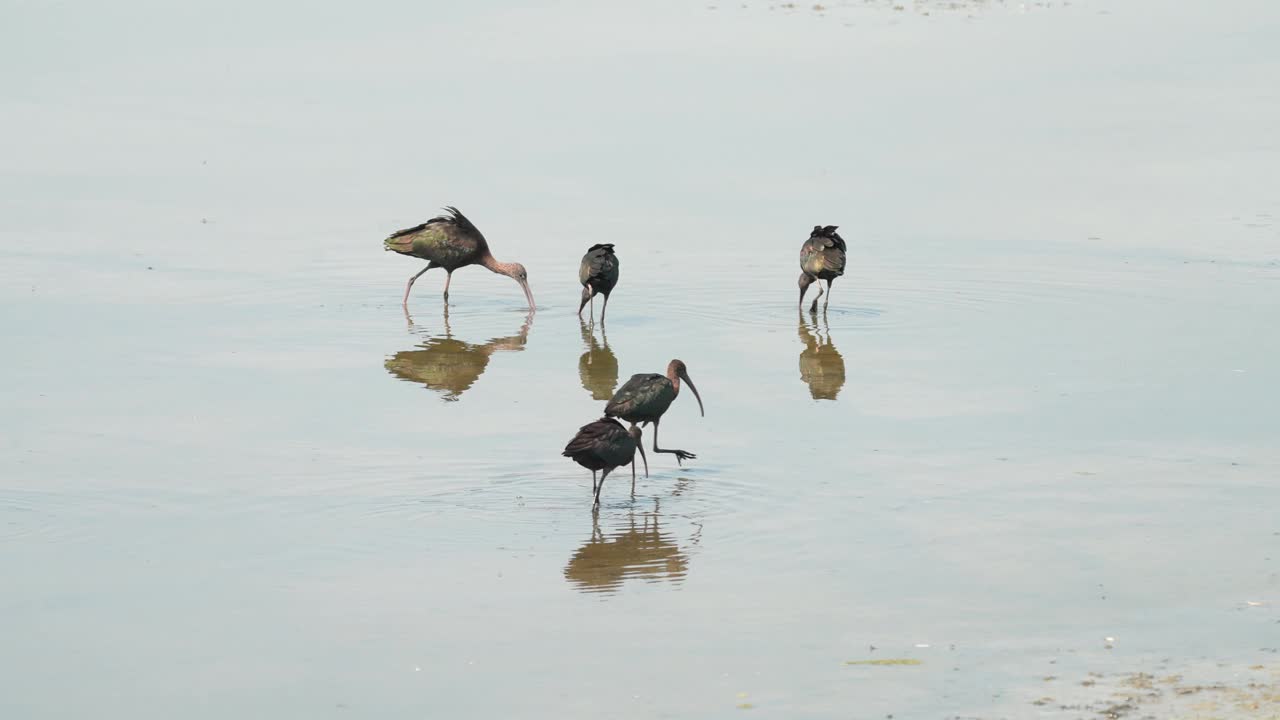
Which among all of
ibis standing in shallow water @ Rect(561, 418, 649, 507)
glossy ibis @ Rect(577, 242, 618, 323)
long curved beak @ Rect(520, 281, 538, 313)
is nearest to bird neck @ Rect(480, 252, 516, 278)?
long curved beak @ Rect(520, 281, 538, 313)

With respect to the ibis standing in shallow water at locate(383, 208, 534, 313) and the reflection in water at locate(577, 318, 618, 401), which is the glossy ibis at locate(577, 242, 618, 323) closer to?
the reflection in water at locate(577, 318, 618, 401)

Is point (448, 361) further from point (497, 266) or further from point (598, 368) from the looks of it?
point (497, 266)

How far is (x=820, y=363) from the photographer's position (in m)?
16.6

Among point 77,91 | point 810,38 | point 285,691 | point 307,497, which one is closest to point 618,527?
point 307,497

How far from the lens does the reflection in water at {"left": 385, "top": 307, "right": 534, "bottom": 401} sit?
15.9 metres

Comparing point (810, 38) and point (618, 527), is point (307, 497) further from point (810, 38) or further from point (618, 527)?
point (810, 38)

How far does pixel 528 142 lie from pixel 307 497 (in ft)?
54.3

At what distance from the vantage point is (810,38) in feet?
124

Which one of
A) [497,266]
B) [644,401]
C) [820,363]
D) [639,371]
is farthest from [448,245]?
[644,401]

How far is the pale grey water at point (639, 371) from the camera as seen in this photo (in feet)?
30.4

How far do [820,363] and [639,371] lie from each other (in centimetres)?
163

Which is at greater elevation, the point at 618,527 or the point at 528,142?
the point at 528,142

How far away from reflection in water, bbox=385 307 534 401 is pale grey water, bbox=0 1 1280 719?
81 millimetres

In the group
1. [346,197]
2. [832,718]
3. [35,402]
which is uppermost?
[346,197]
